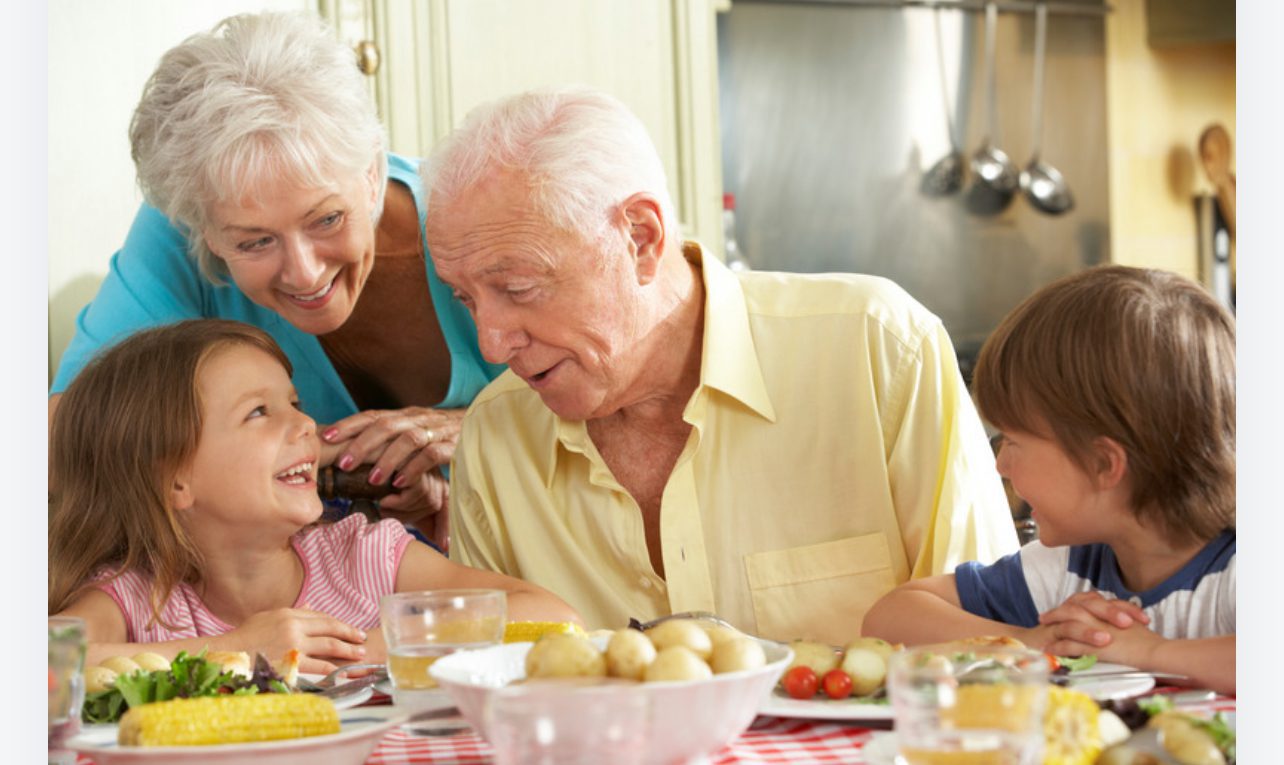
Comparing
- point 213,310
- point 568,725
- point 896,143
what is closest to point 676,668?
point 568,725

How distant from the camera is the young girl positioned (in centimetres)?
190

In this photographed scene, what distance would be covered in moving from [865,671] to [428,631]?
334mm

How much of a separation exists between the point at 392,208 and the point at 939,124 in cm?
265

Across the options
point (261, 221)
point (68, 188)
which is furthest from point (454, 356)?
point (68, 188)

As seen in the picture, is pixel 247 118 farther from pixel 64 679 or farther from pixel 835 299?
pixel 64 679

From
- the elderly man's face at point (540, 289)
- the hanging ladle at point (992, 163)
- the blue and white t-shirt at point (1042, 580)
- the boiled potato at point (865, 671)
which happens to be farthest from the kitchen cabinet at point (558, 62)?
the boiled potato at point (865, 671)

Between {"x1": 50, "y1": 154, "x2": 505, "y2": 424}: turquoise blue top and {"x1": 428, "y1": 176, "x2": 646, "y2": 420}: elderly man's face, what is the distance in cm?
62

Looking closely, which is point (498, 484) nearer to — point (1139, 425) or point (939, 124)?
point (1139, 425)

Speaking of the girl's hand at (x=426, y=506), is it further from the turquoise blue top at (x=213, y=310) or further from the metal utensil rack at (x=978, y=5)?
the metal utensil rack at (x=978, y=5)

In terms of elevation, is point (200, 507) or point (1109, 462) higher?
point (1109, 462)

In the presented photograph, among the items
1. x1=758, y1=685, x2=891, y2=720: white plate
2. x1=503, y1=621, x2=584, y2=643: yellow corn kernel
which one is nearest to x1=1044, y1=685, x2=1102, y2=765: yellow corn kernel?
x1=758, y1=685, x2=891, y2=720: white plate

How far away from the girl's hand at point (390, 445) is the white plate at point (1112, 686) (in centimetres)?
112

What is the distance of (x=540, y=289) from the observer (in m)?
1.67

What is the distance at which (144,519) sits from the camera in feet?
6.31
